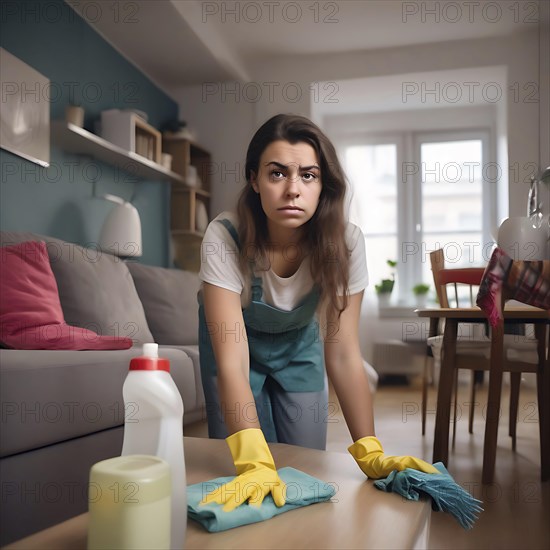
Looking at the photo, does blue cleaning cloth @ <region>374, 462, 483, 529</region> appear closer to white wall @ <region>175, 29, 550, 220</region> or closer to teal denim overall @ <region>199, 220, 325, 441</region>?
teal denim overall @ <region>199, 220, 325, 441</region>

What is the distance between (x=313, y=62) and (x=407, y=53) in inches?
30.5

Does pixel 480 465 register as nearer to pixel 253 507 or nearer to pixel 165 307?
pixel 165 307

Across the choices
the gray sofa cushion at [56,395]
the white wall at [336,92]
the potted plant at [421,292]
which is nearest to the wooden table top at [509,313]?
the gray sofa cushion at [56,395]

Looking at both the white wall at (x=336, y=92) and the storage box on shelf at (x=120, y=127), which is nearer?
the storage box on shelf at (x=120, y=127)

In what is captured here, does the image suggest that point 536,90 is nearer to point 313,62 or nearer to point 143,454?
point 313,62

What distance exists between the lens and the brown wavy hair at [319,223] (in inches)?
49.0

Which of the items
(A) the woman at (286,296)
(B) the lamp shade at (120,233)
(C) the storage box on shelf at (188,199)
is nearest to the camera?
(A) the woman at (286,296)

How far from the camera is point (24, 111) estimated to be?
307 centimetres

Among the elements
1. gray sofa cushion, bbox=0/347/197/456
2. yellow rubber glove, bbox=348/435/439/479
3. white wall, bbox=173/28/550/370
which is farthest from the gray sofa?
white wall, bbox=173/28/550/370

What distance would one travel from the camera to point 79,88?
377 centimetres

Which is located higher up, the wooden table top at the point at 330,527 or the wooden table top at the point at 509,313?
the wooden table top at the point at 509,313

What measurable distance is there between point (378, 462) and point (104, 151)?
130 inches

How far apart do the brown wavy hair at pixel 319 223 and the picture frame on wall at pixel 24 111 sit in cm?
208

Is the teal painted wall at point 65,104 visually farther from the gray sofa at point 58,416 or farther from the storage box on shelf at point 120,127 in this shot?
the gray sofa at point 58,416
